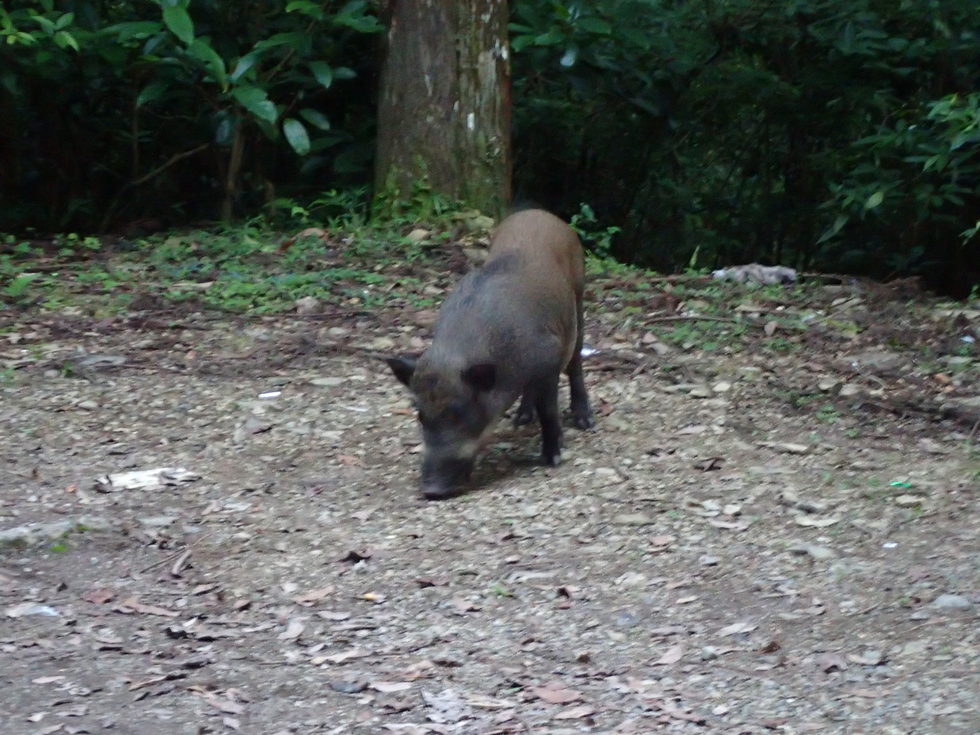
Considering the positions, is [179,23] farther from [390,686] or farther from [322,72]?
[390,686]

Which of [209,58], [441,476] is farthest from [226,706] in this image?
[209,58]

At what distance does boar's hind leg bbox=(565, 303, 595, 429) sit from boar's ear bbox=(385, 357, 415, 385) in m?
1.01

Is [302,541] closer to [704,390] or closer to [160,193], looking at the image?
[704,390]

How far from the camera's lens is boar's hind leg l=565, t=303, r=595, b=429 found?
713 cm

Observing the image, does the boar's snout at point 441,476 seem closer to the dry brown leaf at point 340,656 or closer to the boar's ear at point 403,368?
the boar's ear at point 403,368

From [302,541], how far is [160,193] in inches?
270

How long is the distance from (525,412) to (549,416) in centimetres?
78

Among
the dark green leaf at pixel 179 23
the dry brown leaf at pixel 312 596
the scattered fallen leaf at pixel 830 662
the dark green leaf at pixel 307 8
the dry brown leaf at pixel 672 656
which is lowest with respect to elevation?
the dry brown leaf at pixel 312 596

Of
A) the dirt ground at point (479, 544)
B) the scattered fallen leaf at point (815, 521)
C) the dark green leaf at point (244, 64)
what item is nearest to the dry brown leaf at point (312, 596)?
the dirt ground at point (479, 544)

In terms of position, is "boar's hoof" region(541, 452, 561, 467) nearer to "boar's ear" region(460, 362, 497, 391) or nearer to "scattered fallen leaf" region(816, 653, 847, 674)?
"boar's ear" region(460, 362, 497, 391)

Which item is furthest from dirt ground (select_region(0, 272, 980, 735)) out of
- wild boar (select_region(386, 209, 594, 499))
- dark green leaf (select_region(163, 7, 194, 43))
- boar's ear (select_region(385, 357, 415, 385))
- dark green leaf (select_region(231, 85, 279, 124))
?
dark green leaf (select_region(163, 7, 194, 43))

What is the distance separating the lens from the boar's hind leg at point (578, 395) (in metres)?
7.13

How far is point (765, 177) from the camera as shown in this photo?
1351 centimetres

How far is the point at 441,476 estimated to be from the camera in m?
6.34
